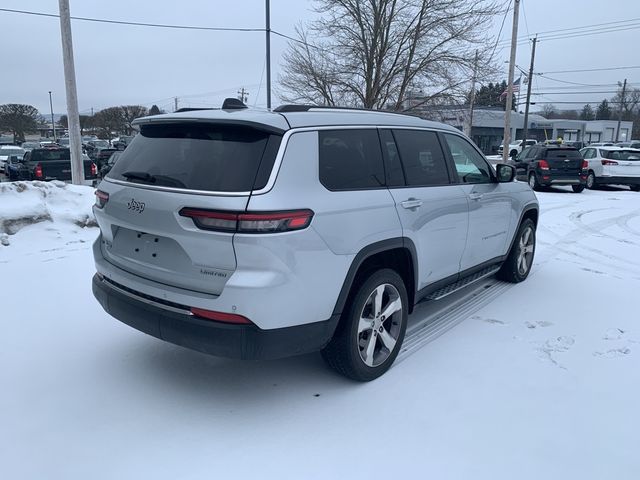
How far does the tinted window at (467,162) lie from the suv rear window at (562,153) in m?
13.4

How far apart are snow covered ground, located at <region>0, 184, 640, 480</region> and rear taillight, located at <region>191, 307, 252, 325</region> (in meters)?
0.69

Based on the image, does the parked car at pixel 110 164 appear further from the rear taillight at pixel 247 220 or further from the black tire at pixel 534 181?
the black tire at pixel 534 181

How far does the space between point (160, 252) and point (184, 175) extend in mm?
488

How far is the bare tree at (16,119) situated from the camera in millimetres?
63188

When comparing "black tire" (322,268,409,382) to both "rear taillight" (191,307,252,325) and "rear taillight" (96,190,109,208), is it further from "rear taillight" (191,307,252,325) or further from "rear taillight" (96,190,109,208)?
"rear taillight" (96,190,109,208)

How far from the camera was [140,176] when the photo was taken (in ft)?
10.7

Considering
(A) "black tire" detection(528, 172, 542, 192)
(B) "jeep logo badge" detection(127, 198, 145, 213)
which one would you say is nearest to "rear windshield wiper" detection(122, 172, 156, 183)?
(B) "jeep logo badge" detection(127, 198, 145, 213)

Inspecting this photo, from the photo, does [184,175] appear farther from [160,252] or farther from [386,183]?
[386,183]

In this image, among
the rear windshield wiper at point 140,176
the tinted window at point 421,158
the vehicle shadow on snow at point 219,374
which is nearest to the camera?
the rear windshield wiper at point 140,176

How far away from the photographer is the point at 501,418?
3158 mm

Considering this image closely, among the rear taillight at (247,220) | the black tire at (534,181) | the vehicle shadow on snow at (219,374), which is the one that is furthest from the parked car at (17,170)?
the black tire at (534,181)

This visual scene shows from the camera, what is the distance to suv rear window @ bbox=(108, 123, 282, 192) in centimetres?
285

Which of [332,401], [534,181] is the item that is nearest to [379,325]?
[332,401]

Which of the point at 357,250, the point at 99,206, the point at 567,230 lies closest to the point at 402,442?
the point at 357,250
